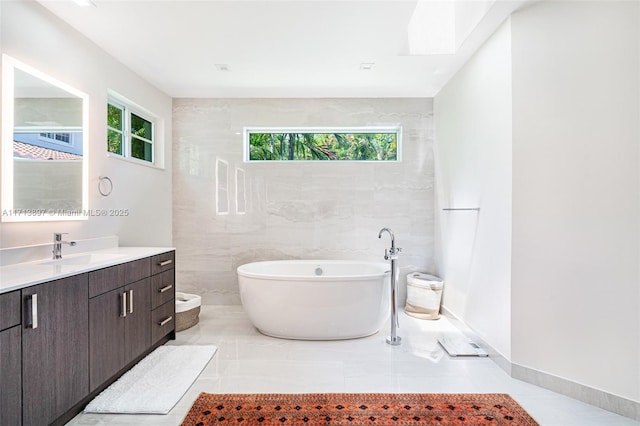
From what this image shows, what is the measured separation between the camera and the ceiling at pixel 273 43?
218 centimetres

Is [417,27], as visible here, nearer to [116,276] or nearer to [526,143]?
[526,143]

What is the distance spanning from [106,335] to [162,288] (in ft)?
2.22

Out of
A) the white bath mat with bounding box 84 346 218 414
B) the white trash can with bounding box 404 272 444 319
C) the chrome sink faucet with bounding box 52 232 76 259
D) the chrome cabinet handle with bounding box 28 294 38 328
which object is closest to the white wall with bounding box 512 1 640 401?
the white trash can with bounding box 404 272 444 319

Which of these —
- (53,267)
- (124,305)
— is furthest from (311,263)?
(53,267)

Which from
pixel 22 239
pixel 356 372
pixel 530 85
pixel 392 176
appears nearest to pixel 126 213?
pixel 22 239

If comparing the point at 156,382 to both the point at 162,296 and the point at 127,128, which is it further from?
the point at 127,128

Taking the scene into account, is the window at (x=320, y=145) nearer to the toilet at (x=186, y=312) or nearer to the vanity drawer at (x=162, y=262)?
the vanity drawer at (x=162, y=262)

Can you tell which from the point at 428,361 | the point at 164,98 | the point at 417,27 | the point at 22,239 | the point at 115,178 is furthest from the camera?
the point at 164,98

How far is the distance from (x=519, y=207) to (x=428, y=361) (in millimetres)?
1310

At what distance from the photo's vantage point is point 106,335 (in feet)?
6.59

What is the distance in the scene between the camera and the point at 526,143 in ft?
7.13

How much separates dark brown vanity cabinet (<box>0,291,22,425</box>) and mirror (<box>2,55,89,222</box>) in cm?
78

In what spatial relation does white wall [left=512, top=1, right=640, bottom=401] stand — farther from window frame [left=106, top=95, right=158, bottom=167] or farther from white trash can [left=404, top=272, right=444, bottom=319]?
window frame [left=106, top=95, right=158, bottom=167]

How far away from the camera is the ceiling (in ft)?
7.14
